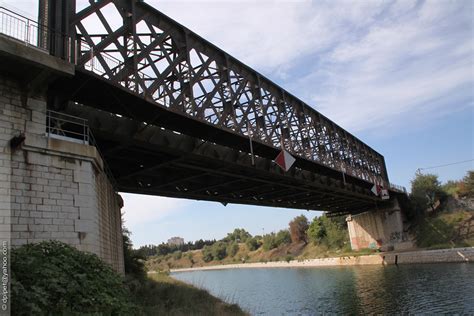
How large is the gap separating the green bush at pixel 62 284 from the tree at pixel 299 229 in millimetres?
110645

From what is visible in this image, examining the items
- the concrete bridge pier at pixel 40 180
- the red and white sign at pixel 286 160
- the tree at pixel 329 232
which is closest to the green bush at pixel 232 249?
the tree at pixel 329 232

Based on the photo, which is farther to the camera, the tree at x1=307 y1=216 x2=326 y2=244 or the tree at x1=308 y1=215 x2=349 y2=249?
the tree at x1=307 y1=216 x2=326 y2=244

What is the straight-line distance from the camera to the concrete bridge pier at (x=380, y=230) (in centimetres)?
6819

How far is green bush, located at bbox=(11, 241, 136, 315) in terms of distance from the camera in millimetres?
8438

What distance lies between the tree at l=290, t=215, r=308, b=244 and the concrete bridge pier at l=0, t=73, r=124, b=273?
358 feet

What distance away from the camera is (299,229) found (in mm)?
119125

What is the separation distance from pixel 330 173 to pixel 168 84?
2334cm

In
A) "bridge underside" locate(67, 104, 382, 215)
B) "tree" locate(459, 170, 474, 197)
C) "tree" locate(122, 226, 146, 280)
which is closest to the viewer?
"bridge underside" locate(67, 104, 382, 215)

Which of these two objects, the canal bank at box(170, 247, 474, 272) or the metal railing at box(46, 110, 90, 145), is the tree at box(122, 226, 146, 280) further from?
the canal bank at box(170, 247, 474, 272)

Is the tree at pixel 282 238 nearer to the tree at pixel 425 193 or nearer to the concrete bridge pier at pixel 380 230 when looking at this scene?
the concrete bridge pier at pixel 380 230

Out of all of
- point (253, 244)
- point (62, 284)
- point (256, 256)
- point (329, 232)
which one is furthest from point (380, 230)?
point (253, 244)

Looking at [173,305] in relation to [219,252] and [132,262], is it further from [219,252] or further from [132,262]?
[219,252]

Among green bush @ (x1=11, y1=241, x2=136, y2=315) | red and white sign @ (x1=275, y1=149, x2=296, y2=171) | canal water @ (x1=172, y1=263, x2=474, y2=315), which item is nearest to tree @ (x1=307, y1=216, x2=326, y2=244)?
canal water @ (x1=172, y1=263, x2=474, y2=315)

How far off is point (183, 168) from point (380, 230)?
55187 millimetres
